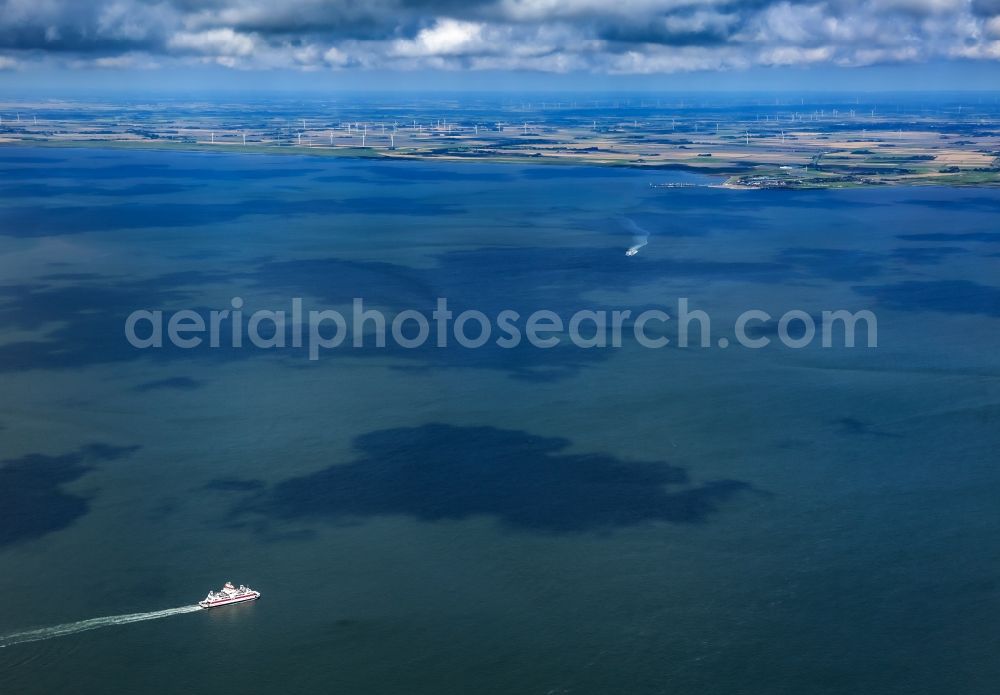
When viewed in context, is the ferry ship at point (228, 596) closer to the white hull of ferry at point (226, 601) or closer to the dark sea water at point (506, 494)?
the white hull of ferry at point (226, 601)

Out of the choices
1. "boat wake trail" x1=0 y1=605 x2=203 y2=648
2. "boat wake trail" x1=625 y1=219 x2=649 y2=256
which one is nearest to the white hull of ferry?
"boat wake trail" x1=0 y1=605 x2=203 y2=648

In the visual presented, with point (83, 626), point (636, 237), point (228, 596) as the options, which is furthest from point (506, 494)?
point (636, 237)

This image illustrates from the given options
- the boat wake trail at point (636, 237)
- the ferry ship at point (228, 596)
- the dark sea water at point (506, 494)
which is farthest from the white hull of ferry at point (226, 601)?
the boat wake trail at point (636, 237)

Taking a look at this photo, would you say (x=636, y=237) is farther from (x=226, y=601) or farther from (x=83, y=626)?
(x=83, y=626)

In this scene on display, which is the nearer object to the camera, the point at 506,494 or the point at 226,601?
the point at 226,601

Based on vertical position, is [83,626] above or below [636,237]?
below

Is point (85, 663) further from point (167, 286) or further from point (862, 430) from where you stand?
point (167, 286)

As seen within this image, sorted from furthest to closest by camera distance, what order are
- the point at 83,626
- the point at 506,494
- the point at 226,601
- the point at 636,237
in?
the point at 636,237
the point at 506,494
the point at 226,601
the point at 83,626
